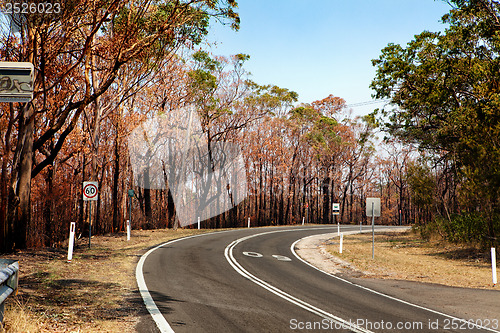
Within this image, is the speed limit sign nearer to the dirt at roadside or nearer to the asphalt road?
the asphalt road

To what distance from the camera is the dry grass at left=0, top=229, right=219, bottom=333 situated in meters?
6.44

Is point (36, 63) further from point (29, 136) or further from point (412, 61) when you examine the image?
point (412, 61)

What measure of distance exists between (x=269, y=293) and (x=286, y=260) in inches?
275

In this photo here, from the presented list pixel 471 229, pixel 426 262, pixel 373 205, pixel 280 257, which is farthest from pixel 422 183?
pixel 280 257

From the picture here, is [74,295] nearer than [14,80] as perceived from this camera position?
No

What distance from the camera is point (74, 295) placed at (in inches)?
339

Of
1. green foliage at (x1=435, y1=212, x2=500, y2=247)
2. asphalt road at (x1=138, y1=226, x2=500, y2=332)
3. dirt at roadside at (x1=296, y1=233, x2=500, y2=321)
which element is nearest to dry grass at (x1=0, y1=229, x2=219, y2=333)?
asphalt road at (x1=138, y1=226, x2=500, y2=332)

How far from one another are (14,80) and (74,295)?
6411 millimetres

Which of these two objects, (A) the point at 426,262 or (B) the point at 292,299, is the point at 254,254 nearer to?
(A) the point at 426,262

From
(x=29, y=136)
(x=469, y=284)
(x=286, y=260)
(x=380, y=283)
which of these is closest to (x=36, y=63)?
(x=29, y=136)

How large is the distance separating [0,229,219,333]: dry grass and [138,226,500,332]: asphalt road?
0.53 metres

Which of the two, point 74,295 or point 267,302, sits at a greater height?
point 74,295

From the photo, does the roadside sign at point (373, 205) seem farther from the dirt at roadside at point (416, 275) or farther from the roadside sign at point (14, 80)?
the roadside sign at point (14, 80)

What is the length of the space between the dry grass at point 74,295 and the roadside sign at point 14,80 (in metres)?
3.49
